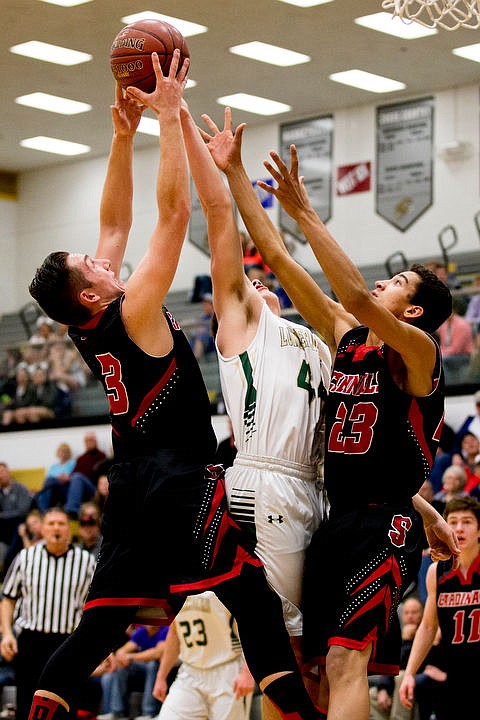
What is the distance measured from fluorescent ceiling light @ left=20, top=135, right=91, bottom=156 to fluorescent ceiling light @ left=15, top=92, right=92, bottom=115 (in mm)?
2173

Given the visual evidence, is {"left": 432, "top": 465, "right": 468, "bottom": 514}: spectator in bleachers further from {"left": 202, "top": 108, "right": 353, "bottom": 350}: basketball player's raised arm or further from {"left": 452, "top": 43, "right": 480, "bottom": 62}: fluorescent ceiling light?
{"left": 452, "top": 43, "right": 480, "bottom": 62}: fluorescent ceiling light

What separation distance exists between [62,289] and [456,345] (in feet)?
30.8

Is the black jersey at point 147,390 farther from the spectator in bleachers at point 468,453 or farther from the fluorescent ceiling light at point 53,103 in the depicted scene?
the fluorescent ceiling light at point 53,103

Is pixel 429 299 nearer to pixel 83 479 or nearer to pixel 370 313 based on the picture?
pixel 370 313

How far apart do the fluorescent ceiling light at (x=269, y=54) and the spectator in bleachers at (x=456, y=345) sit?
21.6ft

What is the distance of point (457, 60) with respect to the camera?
19750 mm

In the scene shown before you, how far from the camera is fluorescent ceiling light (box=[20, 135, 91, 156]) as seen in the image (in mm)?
24630

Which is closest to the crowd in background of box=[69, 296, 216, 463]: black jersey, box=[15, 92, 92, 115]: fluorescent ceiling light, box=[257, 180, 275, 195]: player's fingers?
box=[257, 180, 275, 195]: player's fingers

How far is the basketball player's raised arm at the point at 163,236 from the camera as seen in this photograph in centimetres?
527

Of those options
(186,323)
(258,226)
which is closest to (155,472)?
(258,226)

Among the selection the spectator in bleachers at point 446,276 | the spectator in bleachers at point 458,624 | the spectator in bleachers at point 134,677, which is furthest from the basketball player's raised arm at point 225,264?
the spectator in bleachers at point 446,276

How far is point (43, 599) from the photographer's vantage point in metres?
10.4

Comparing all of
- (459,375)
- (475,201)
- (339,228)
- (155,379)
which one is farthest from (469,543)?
(339,228)

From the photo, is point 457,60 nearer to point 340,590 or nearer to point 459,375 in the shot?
point 459,375
